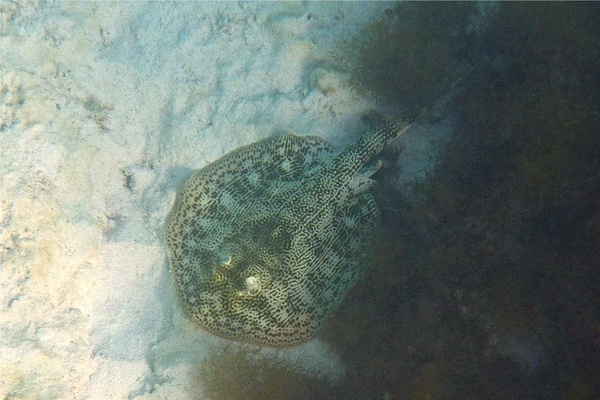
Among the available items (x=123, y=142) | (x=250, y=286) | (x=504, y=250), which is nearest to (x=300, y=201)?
(x=250, y=286)

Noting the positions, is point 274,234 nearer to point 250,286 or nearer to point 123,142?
point 250,286

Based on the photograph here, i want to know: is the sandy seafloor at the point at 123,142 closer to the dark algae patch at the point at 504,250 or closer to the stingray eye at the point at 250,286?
the dark algae patch at the point at 504,250

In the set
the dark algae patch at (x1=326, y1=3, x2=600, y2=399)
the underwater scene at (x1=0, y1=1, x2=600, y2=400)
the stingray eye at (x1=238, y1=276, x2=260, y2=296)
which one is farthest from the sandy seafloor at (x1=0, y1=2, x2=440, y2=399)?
the stingray eye at (x1=238, y1=276, x2=260, y2=296)

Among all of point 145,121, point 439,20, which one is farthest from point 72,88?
point 439,20

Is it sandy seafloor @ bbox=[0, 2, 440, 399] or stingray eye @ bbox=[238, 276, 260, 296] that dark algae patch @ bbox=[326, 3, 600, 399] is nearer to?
sandy seafloor @ bbox=[0, 2, 440, 399]

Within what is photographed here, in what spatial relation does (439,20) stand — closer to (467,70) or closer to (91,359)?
(467,70)
